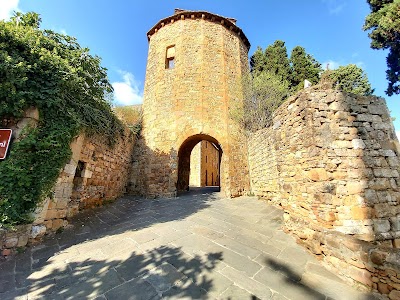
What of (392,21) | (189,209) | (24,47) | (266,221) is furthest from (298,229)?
(392,21)

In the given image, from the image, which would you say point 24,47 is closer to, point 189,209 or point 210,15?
point 189,209

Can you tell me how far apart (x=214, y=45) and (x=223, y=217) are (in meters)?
8.71

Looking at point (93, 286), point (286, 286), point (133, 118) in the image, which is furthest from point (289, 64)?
point (93, 286)

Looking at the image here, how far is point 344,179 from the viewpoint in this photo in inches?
115

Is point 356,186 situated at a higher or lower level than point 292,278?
higher

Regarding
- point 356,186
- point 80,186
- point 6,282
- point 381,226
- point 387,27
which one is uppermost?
point 387,27

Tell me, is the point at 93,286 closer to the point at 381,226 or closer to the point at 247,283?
the point at 247,283

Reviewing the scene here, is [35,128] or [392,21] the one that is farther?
[392,21]

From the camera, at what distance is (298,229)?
3.39 meters

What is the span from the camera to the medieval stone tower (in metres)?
8.35

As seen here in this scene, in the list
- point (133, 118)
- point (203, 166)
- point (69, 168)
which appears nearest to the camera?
point (69, 168)

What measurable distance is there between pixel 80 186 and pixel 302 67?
13.0 m

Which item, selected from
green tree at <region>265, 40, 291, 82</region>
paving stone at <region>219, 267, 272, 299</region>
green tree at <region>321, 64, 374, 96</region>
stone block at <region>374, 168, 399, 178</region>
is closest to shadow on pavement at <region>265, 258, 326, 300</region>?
paving stone at <region>219, 267, 272, 299</region>

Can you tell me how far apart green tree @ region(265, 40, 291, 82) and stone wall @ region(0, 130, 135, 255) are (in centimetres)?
972
